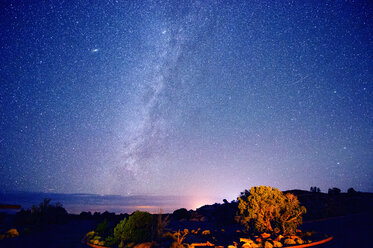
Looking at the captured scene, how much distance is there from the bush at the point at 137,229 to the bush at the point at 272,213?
14.3 ft

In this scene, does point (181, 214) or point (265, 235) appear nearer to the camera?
point (265, 235)

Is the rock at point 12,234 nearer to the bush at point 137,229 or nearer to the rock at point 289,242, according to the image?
the bush at point 137,229

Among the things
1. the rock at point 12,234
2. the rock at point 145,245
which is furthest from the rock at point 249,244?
the rock at point 12,234

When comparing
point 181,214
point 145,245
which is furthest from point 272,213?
point 181,214

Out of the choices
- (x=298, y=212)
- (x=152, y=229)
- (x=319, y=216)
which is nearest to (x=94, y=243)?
(x=152, y=229)

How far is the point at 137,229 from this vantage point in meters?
9.65

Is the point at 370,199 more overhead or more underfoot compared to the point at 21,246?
more overhead

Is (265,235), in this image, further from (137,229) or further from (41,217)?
(41,217)

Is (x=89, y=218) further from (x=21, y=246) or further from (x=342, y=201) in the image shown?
(x=342, y=201)

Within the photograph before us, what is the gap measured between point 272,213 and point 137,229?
20.1 ft

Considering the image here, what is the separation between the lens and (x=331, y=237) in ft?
30.5

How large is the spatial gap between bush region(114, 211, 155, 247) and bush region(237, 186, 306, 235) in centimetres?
436

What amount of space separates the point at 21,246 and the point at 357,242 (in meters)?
14.6

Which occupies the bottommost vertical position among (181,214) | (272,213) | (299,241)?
(181,214)
